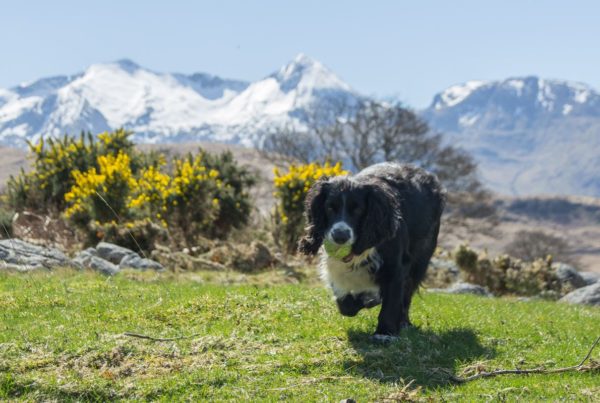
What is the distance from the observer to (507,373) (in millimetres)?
8086

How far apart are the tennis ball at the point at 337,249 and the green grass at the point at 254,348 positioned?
1148mm

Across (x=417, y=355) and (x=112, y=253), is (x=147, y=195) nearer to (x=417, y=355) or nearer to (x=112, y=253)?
(x=112, y=253)

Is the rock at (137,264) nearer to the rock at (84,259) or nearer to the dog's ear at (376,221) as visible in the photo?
the rock at (84,259)

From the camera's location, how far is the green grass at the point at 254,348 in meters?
7.28

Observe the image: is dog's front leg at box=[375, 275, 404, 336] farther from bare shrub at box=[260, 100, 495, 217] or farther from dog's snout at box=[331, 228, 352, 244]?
bare shrub at box=[260, 100, 495, 217]

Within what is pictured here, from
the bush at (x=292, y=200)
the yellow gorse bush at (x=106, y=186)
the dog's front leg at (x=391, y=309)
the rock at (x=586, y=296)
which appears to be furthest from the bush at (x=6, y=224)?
the rock at (x=586, y=296)

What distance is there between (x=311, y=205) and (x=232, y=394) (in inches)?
114

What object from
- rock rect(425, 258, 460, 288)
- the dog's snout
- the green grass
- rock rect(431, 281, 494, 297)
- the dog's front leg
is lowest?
rock rect(425, 258, 460, 288)

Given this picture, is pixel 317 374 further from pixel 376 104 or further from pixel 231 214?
pixel 376 104

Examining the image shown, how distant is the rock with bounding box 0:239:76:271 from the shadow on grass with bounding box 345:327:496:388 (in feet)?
26.4

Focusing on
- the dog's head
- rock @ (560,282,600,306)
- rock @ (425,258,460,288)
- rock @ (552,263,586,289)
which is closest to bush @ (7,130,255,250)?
rock @ (425,258,460,288)

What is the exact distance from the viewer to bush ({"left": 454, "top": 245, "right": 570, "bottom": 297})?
2141cm

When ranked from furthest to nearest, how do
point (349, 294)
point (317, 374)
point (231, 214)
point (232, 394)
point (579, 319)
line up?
point (231, 214) → point (579, 319) → point (349, 294) → point (317, 374) → point (232, 394)

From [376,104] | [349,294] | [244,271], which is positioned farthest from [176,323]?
[376,104]
